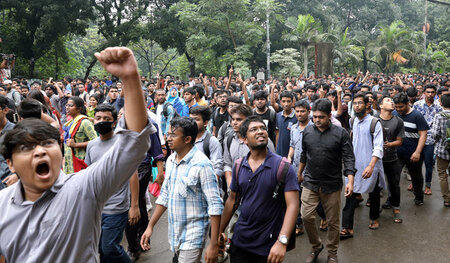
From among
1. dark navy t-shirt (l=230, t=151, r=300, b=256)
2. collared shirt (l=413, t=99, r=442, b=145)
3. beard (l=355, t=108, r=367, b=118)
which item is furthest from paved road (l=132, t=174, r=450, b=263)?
collared shirt (l=413, t=99, r=442, b=145)

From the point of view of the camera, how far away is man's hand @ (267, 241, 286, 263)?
9.07ft

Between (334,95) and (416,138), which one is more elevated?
(334,95)

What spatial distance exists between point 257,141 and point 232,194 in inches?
19.7

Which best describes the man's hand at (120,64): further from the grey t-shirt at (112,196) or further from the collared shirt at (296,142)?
the collared shirt at (296,142)

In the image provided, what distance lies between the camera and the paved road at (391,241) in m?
4.49

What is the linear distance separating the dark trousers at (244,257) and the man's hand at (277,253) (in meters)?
0.18

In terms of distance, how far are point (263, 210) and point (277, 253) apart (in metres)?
0.34

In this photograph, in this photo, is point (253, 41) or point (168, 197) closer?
point (168, 197)

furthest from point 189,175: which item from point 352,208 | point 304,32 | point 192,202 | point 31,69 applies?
point 304,32

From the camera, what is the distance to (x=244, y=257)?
3041 millimetres

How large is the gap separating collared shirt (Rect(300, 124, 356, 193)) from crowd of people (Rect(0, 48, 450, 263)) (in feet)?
0.04

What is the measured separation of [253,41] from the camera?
22.1 m

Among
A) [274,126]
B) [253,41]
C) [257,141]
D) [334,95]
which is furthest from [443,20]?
[257,141]

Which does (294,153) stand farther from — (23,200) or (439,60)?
(439,60)
